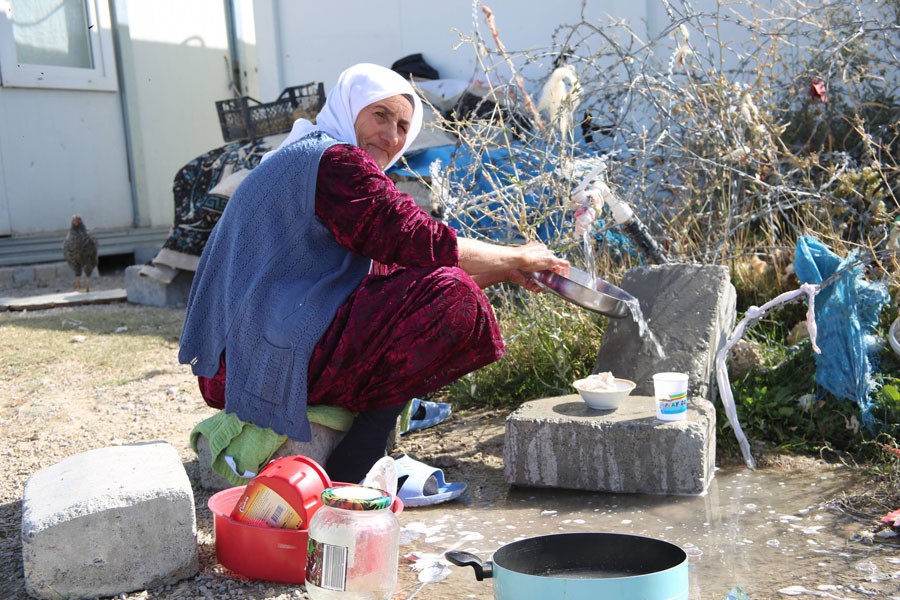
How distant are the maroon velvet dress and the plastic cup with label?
649 mm

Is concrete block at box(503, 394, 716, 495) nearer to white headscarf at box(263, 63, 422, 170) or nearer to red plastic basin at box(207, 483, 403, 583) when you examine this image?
red plastic basin at box(207, 483, 403, 583)

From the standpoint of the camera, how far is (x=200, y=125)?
436 inches

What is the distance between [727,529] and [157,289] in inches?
227

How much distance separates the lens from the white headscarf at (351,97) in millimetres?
3010

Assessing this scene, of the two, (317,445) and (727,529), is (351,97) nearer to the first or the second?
(317,445)

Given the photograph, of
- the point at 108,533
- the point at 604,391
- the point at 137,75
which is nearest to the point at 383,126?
the point at 604,391

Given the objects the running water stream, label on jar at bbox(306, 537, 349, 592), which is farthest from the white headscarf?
label on jar at bbox(306, 537, 349, 592)

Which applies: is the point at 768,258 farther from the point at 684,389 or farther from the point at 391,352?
the point at 391,352

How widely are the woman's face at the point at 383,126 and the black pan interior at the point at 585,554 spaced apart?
157cm

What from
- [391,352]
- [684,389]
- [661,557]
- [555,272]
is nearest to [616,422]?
[684,389]

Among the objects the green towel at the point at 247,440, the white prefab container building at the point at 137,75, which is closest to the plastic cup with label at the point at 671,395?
the green towel at the point at 247,440

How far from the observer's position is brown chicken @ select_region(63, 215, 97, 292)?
779 centimetres

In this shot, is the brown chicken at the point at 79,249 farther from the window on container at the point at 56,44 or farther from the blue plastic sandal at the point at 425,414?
the blue plastic sandal at the point at 425,414

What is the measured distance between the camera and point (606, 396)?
10.7 feet
